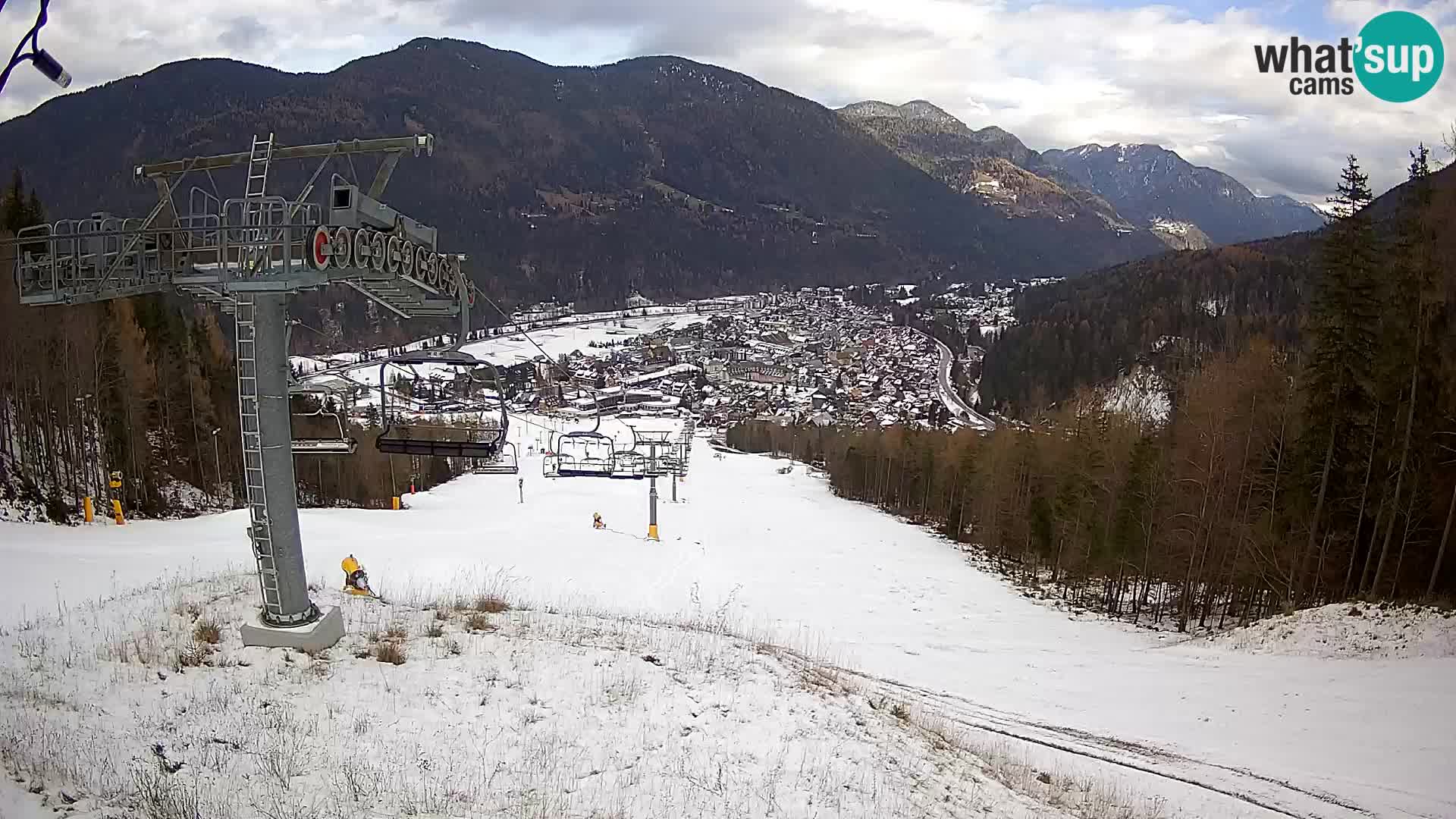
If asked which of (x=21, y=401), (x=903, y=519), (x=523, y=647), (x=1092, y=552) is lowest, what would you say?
(x=903, y=519)

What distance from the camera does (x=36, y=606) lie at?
1212 centimetres

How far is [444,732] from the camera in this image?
7.53m

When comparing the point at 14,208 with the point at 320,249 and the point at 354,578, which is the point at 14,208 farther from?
the point at 320,249

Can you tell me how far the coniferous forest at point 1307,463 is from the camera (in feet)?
64.2

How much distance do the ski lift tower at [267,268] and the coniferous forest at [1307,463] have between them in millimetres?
22215

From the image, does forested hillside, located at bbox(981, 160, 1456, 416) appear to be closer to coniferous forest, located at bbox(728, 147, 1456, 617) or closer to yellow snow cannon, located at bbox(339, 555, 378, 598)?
coniferous forest, located at bbox(728, 147, 1456, 617)

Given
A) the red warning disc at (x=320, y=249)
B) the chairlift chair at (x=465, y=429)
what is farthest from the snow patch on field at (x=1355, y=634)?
the red warning disc at (x=320, y=249)

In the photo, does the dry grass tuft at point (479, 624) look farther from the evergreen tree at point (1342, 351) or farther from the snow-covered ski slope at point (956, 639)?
the evergreen tree at point (1342, 351)

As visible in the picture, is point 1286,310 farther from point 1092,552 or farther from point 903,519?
point 1092,552

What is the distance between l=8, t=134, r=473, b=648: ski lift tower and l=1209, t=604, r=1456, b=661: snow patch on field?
67.8 ft

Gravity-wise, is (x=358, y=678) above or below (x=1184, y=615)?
above

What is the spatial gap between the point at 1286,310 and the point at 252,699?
127m

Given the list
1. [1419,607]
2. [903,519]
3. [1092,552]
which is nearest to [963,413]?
→ [903,519]

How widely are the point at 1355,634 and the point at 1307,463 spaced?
5173 millimetres
